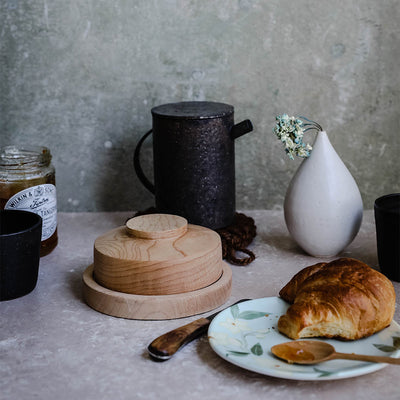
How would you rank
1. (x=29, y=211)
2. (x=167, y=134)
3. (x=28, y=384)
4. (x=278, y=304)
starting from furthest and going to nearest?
1. (x=167, y=134)
2. (x=29, y=211)
3. (x=278, y=304)
4. (x=28, y=384)

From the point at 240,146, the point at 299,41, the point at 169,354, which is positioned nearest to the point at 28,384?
the point at 169,354

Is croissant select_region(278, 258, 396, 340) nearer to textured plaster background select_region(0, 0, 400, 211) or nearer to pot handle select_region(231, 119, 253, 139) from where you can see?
pot handle select_region(231, 119, 253, 139)

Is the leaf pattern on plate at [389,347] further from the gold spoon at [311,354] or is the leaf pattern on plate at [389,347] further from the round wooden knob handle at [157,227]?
the round wooden knob handle at [157,227]

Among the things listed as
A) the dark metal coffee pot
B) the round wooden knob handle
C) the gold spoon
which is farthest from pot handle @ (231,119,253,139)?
the gold spoon

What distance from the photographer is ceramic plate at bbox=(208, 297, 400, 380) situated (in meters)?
0.74

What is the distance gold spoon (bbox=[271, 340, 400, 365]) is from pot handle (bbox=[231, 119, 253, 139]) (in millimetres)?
483

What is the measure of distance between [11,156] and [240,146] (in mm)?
515

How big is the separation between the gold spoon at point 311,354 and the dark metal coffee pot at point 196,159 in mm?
448

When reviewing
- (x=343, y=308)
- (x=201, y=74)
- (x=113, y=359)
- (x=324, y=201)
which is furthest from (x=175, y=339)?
(x=201, y=74)

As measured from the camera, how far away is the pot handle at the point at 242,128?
3.84 feet

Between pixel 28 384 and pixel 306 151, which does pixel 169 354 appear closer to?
pixel 28 384

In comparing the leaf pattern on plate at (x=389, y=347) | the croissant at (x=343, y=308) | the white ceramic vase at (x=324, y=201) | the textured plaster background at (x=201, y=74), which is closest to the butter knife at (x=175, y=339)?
the croissant at (x=343, y=308)

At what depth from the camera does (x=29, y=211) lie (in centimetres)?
107

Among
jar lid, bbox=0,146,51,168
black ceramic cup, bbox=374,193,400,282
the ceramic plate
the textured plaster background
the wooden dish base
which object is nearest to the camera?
the ceramic plate
